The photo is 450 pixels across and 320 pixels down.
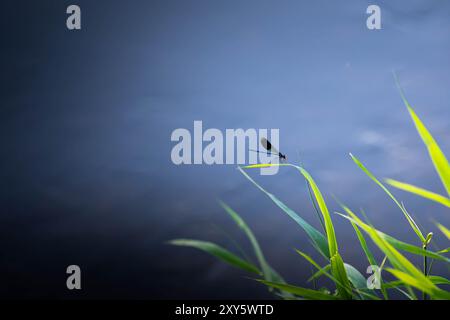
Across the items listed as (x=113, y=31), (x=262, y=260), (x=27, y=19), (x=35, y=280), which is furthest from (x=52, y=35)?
(x=262, y=260)

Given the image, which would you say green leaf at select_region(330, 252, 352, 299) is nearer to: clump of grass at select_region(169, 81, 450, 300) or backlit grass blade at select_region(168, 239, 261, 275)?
clump of grass at select_region(169, 81, 450, 300)

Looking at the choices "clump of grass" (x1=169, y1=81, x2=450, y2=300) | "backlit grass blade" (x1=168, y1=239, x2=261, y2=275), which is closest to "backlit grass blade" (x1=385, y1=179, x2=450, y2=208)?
"clump of grass" (x1=169, y1=81, x2=450, y2=300)

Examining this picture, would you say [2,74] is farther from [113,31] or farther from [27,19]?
[113,31]

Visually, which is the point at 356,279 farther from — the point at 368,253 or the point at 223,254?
the point at 223,254

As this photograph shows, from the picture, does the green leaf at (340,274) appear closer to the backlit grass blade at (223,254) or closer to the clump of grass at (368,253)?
the clump of grass at (368,253)

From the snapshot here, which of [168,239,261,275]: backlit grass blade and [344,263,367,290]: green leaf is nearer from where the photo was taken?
[168,239,261,275]: backlit grass blade

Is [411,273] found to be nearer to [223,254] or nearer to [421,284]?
[421,284]

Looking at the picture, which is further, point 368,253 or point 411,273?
point 368,253

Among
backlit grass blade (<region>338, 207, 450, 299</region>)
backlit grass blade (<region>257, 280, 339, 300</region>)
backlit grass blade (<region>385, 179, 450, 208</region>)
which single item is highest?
backlit grass blade (<region>385, 179, 450, 208</region>)

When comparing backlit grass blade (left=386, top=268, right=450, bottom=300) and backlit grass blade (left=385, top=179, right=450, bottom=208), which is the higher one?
Result: backlit grass blade (left=385, top=179, right=450, bottom=208)

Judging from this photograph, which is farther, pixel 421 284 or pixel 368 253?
pixel 368 253

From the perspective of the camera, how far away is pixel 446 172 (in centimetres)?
26

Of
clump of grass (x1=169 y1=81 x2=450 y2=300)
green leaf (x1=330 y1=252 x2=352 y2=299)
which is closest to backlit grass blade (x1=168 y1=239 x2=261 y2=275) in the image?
clump of grass (x1=169 y1=81 x2=450 y2=300)

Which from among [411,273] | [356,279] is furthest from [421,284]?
[356,279]
